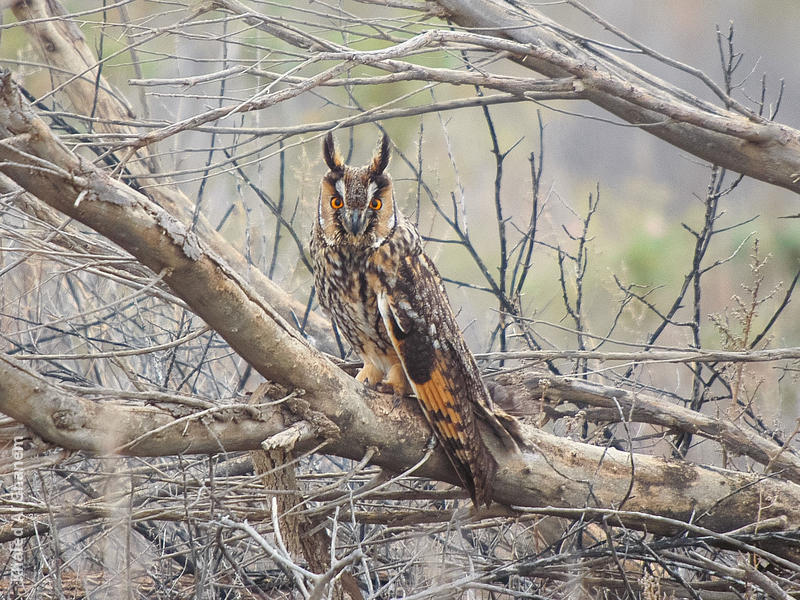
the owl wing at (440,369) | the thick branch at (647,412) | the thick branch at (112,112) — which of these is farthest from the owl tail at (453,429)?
the thick branch at (112,112)

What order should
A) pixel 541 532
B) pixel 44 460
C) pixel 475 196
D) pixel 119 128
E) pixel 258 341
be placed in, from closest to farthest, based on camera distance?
pixel 44 460
pixel 258 341
pixel 541 532
pixel 119 128
pixel 475 196

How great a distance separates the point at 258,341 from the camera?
6.05 feet

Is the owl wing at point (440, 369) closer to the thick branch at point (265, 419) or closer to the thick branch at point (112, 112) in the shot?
the thick branch at point (265, 419)

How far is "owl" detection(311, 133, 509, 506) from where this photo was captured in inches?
89.6

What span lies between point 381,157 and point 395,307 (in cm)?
47

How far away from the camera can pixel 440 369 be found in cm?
229

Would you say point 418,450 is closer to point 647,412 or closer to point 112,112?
point 647,412

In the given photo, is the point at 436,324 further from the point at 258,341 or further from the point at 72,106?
the point at 72,106

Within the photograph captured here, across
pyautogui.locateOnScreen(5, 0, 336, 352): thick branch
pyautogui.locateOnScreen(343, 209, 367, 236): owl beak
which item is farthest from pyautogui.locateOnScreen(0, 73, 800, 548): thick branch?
pyautogui.locateOnScreen(5, 0, 336, 352): thick branch

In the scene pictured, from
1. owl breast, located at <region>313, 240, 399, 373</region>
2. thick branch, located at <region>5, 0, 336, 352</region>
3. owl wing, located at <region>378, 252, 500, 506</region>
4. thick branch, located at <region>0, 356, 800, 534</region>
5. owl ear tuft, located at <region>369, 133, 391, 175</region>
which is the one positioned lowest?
thick branch, located at <region>0, 356, 800, 534</region>

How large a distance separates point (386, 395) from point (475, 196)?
964 centimetres

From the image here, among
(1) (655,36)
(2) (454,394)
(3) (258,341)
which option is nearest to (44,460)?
(3) (258,341)

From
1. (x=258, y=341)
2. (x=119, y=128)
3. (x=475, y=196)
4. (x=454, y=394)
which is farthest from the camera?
(x=475, y=196)

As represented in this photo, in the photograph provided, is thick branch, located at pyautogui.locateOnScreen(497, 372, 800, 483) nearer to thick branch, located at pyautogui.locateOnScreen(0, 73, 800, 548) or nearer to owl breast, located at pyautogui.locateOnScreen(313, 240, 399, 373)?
thick branch, located at pyautogui.locateOnScreen(0, 73, 800, 548)
